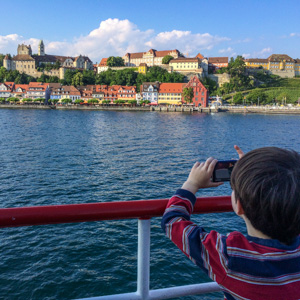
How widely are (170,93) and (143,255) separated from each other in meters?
93.2

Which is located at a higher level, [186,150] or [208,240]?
[208,240]

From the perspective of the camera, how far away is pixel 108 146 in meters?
28.2

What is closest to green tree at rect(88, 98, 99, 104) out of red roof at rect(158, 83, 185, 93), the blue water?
red roof at rect(158, 83, 185, 93)

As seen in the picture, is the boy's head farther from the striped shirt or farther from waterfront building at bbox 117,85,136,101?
waterfront building at bbox 117,85,136,101

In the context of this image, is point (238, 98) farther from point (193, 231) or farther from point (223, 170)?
point (193, 231)

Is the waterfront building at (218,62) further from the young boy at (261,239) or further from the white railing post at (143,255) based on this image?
the young boy at (261,239)

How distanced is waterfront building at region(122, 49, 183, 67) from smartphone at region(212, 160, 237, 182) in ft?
394

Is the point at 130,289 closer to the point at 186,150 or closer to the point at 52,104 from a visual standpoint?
the point at 186,150

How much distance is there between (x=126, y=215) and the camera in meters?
1.52

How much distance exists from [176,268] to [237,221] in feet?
12.1

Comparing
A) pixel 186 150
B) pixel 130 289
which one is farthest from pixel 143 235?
pixel 186 150

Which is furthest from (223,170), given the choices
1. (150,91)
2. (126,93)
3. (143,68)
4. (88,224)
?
(143,68)

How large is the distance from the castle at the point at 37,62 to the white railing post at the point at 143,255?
11837cm

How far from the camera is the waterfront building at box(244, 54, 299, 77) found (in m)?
122
